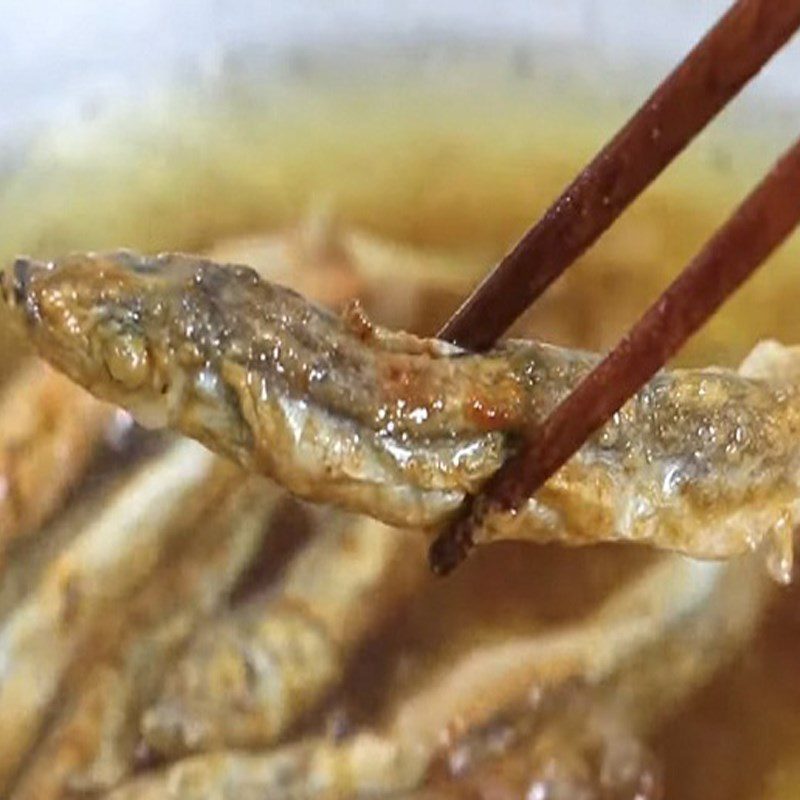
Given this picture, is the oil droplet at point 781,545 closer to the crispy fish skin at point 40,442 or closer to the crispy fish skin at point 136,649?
the crispy fish skin at point 136,649

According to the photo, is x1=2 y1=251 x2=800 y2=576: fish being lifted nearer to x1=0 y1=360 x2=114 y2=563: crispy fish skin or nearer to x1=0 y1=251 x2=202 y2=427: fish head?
x1=0 y1=251 x2=202 y2=427: fish head

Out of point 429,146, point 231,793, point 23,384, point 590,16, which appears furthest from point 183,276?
point 590,16

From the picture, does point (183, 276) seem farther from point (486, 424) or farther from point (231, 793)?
point (231, 793)

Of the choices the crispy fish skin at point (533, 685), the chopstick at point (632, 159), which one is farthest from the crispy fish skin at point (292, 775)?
the chopstick at point (632, 159)

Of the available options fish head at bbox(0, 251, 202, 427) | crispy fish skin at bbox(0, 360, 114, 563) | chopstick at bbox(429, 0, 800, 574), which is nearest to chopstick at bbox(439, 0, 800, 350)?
chopstick at bbox(429, 0, 800, 574)

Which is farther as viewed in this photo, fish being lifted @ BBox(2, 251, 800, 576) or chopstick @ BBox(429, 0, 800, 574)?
fish being lifted @ BBox(2, 251, 800, 576)

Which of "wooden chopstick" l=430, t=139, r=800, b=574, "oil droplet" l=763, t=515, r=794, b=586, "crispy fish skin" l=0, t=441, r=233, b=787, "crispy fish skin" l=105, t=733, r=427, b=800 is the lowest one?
"crispy fish skin" l=0, t=441, r=233, b=787

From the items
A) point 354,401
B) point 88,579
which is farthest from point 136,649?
point 354,401
